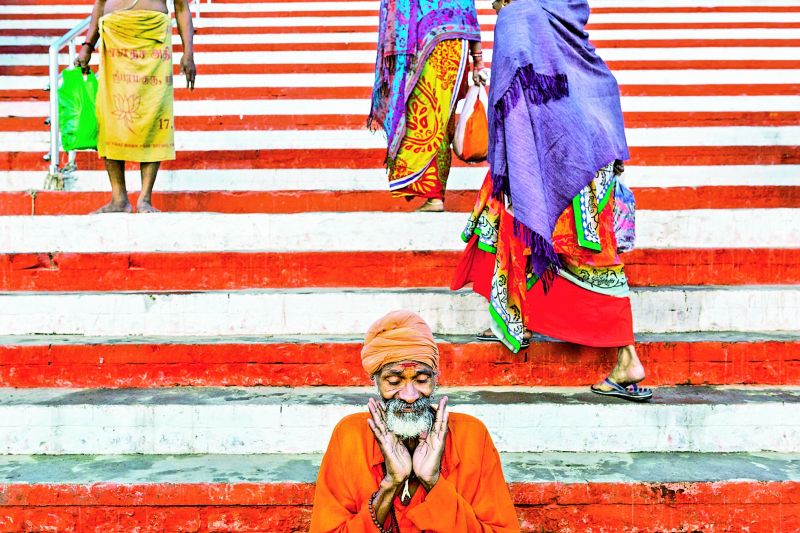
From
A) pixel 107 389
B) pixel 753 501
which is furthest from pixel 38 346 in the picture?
pixel 753 501

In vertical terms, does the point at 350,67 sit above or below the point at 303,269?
above

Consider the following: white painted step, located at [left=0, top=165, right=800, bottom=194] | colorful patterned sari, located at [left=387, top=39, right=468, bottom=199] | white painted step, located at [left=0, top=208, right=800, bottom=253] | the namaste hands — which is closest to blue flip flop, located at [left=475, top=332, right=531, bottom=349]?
white painted step, located at [left=0, top=208, right=800, bottom=253]

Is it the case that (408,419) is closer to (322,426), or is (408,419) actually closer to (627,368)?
(322,426)

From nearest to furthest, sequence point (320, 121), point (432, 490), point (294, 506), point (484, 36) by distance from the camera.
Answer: point (432, 490), point (294, 506), point (320, 121), point (484, 36)

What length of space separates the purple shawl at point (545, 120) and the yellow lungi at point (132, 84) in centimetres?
230

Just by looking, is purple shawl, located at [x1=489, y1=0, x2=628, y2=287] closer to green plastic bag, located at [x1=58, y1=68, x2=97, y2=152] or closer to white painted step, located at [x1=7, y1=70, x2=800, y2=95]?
green plastic bag, located at [x1=58, y1=68, x2=97, y2=152]

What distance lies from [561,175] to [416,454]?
165 centimetres

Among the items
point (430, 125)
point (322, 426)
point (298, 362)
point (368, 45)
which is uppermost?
point (368, 45)

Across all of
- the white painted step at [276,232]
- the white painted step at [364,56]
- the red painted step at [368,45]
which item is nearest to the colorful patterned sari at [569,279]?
the white painted step at [276,232]

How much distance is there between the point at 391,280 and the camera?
4.61 meters

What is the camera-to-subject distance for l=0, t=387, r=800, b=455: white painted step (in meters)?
3.62

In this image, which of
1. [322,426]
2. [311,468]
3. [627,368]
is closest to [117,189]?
[322,426]

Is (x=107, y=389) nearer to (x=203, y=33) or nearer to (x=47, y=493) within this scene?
(x=47, y=493)

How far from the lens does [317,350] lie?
398 centimetres
